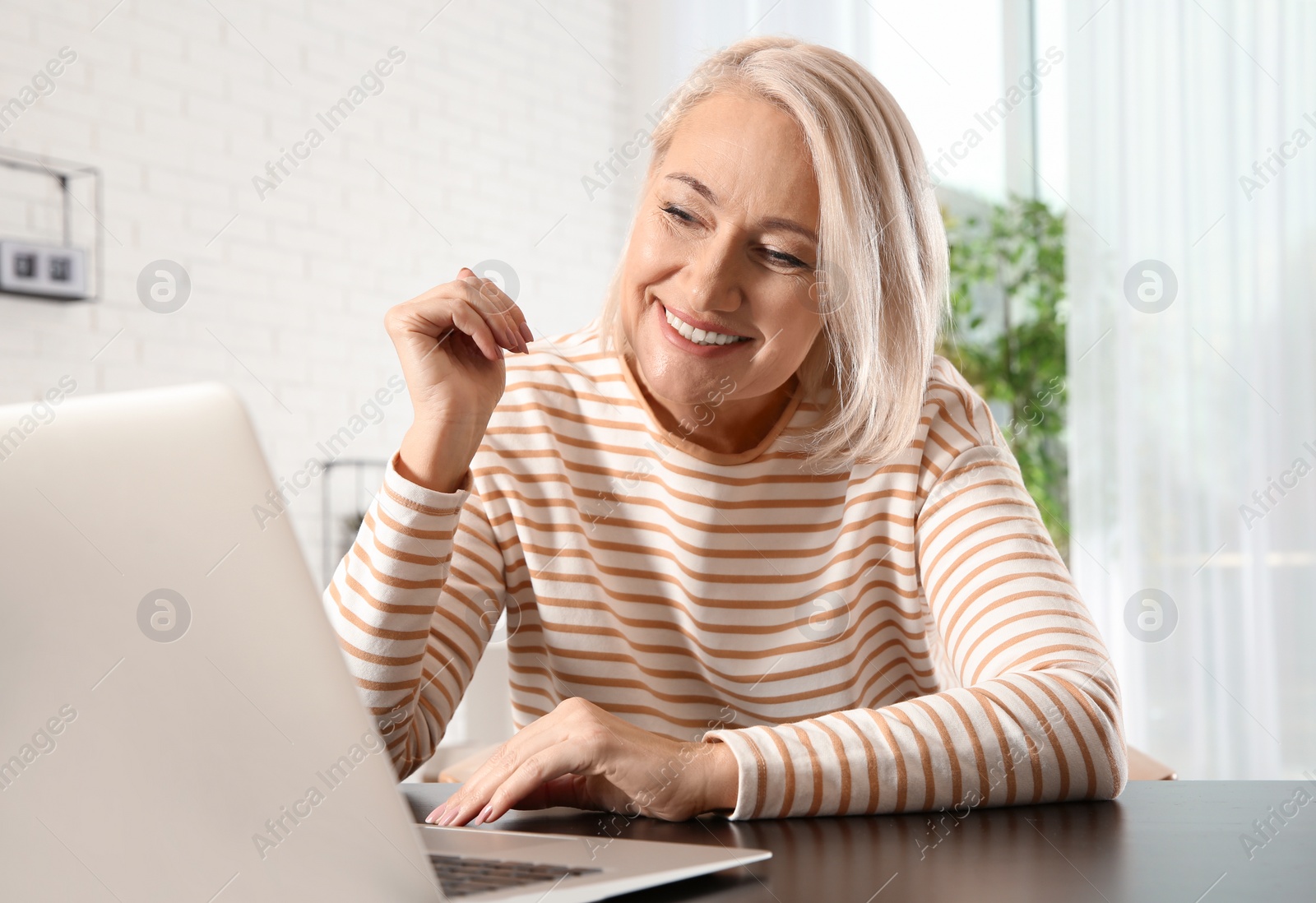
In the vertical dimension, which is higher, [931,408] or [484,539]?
[931,408]

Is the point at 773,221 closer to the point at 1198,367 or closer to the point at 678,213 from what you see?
the point at 678,213

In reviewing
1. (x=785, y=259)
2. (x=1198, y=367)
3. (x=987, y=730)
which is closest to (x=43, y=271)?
(x=785, y=259)

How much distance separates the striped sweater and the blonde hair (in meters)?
0.04

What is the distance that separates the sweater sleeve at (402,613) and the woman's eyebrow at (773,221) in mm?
374

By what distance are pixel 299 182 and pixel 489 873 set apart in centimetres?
300

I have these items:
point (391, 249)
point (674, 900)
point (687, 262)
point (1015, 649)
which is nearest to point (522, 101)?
point (391, 249)

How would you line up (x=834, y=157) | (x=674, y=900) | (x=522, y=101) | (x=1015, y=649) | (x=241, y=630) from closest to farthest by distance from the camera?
(x=241, y=630) → (x=674, y=900) → (x=1015, y=649) → (x=834, y=157) → (x=522, y=101)

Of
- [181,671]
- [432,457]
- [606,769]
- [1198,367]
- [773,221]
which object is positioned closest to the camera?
[181,671]

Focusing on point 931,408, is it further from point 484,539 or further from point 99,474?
point 99,474

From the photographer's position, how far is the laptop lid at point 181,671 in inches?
15.5

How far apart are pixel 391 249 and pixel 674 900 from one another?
10.5 ft

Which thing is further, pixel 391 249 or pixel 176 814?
pixel 391 249

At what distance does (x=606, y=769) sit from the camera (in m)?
0.82

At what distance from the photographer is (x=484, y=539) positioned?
4.05ft
